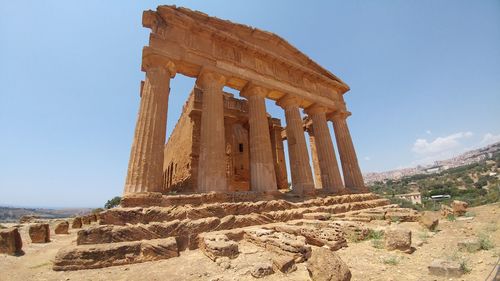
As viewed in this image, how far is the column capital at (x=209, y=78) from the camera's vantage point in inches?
417

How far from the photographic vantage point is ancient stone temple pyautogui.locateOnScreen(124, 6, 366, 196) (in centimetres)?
867

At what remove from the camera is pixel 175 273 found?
4.24 meters

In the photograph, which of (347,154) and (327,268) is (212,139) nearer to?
(327,268)

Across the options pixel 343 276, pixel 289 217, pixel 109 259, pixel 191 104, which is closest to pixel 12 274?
pixel 109 259

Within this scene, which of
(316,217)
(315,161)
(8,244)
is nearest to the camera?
(8,244)

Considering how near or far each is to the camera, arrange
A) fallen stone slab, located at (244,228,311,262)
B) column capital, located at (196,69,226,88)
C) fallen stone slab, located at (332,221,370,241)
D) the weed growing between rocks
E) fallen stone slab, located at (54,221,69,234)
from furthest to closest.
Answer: fallen stone slab, located at (54,221,69,234) < column capital, located at (196,69,226,88) < fallen stone slab, located at (332,221,370,241) < fallen stone slab, located at (244,228,311,262) < the weed growing between rocks

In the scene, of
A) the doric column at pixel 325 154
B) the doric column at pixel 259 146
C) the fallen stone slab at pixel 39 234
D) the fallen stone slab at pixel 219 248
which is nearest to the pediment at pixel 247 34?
the doric column at pixel 259 146

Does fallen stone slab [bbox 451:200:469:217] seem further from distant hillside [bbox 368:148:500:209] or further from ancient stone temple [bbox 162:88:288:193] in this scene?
distant hillside [bbox 368:148:500:209]

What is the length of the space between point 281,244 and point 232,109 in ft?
42.7

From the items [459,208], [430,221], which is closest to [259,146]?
[430,221]

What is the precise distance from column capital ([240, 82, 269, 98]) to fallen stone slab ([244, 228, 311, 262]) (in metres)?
8.01

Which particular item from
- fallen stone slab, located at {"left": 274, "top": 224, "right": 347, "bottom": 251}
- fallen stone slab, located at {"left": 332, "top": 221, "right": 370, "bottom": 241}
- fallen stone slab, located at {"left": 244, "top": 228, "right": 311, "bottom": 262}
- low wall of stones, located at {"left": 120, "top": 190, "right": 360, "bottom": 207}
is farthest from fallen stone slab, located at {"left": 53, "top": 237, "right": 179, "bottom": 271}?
fallen stone slab, located at {"left": 332, "top": 221, "right": 370, "bottom": 241}

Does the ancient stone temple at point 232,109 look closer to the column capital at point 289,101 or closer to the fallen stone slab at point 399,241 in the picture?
A: the column capital at point 289,101

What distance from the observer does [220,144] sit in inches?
380
